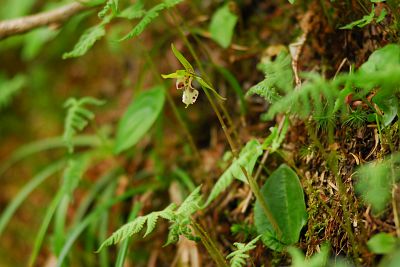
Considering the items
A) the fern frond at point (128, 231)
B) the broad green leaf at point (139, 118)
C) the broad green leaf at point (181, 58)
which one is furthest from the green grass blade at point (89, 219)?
the broad green leaf at point (181, 58)

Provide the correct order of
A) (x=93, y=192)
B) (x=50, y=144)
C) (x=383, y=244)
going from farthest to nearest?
(x=50, y=144) → (x=93, y=192) → (x=383, y=244)

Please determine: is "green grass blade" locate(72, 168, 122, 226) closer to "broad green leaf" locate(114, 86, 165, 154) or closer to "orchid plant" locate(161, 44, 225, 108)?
"broad green leaf" locate(114, 86, 165, 154)

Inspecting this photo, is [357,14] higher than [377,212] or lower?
higher

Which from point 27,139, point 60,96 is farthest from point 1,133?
point 60,96

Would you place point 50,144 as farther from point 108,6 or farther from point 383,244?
point 383,244

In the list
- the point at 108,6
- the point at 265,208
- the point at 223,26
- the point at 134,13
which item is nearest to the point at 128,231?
the point at 265,208

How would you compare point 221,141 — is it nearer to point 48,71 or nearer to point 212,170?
point 212,170
